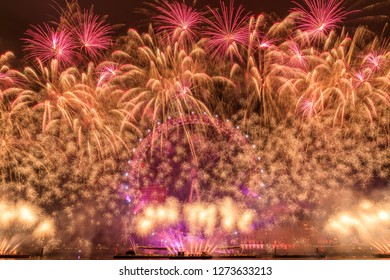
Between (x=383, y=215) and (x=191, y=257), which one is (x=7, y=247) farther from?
(x=383, y=215)

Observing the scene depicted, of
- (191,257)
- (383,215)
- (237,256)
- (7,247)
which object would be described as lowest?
(191,257)

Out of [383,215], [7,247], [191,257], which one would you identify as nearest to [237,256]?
[191,257]

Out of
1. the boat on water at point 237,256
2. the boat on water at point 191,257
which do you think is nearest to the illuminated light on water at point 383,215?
the boat on water at point 237,256

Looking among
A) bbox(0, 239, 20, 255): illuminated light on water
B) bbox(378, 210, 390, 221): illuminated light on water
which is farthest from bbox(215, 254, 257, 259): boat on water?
bbox(0, 239, 20, 255): illuminated light on water

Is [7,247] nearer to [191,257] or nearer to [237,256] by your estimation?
[191,257]

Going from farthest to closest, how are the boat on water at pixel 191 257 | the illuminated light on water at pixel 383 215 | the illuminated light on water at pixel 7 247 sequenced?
the illuminated light on water at pixel 383 215, the illuminated light on water at pixel 7 247, the boat on water at pixel 191 257

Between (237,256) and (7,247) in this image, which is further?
(7,247)

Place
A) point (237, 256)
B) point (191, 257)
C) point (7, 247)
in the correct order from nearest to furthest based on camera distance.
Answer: point (191, 257) < point (237, 256) < point (7, 247)

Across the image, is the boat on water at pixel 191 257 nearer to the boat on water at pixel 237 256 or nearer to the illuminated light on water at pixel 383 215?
the boat on water at pixel 237 256

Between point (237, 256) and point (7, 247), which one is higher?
point (7, 247)

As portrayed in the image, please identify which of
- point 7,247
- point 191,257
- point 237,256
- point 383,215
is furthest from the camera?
point 383,215
